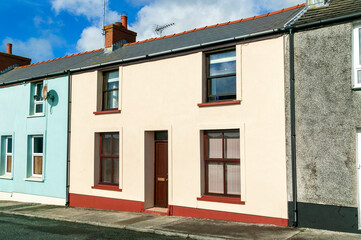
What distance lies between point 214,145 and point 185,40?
14.0 feet

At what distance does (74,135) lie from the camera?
48.4 feet

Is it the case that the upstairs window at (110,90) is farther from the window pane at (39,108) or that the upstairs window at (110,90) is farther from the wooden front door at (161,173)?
the window pane at (39,108)

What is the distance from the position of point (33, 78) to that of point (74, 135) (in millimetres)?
3740

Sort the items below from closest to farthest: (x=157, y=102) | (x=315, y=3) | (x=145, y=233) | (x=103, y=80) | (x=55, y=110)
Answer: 1. (x=145, y=233)
2. (x=315, y=3)
3. (x=157, y=102)
4. (x=103, y=80)
5. (x=55, y=110)

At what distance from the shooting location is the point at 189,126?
1150cm

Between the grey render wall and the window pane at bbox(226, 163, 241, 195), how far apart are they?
63.9 inches

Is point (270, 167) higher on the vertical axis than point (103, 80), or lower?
lower

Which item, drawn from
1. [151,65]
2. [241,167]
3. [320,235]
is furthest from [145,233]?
[151,65]

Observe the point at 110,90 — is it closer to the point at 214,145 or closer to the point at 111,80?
the point at 111,80

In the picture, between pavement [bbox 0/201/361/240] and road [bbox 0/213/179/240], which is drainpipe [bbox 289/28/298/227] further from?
road [bbox 0/213/179/240]

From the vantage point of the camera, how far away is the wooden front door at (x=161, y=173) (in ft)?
41.0

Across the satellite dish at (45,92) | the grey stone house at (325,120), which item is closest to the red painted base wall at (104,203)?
the satellite dish at (45,92)

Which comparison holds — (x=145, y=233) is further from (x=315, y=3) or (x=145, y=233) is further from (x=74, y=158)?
(x=315, y=3)

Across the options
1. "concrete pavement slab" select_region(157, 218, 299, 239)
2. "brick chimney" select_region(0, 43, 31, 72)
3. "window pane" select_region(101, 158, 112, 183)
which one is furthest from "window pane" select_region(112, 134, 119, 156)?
"brick chimney" select_region(0, 43, 31, 72)
